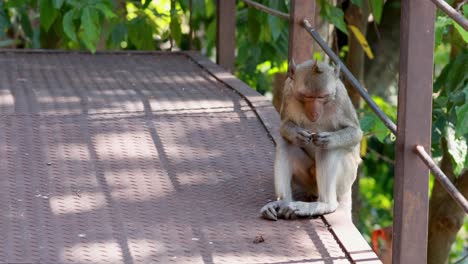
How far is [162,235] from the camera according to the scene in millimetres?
3330

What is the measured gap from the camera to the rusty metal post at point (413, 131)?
298cm

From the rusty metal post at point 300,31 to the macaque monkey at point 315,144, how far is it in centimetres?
89

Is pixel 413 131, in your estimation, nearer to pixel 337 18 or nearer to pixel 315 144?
pixel 315 144

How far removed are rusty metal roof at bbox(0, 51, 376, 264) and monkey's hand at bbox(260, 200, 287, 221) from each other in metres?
0.03

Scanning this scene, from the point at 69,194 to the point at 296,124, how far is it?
36.8 inches

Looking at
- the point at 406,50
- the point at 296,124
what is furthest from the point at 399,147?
the point at 296,124

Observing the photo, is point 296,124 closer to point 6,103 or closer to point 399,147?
point 399,147

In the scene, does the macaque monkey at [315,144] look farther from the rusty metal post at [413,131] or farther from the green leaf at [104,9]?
the green leaf at [104,9]

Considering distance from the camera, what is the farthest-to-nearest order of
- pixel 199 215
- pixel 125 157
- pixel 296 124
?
pixel 125 157, pixel 296 124, pixel 199 215

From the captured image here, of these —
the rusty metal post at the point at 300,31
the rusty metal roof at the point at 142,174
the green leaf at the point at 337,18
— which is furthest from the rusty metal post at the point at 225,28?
the rusty metal post at the point at 300,31

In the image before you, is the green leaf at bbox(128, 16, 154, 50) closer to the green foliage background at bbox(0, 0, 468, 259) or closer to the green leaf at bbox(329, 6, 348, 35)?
the green foliage background at bbox(0, 0, 468, 259)

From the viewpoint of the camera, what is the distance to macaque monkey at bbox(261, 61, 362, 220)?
3.59 m

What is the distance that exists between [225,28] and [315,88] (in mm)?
2302

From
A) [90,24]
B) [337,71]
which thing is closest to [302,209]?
[337,71]
